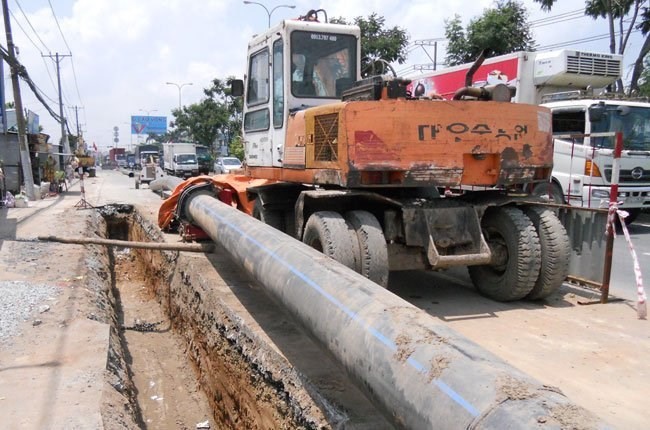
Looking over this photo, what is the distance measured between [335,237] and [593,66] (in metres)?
9.31

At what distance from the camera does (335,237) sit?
15.6 feet

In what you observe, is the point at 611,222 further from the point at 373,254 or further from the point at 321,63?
the point at 321,63

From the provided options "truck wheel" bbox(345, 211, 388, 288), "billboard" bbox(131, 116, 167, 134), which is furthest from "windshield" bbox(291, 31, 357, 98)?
"billboard" bbox(131, 116, 167, 134)

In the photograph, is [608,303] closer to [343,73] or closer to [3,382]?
[343,73]

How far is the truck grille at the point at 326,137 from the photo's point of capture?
4.85 metres

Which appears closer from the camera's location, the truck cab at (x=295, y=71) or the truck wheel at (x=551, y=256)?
the truck wheel at (x=551, y=256)

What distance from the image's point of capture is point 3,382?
402 centimetres

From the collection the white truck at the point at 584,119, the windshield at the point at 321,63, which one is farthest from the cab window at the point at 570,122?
the windshield at the point at 321,63

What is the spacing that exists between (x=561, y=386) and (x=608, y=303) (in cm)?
240

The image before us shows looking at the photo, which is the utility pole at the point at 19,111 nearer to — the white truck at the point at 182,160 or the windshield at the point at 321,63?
the windshield at the point at 321,63

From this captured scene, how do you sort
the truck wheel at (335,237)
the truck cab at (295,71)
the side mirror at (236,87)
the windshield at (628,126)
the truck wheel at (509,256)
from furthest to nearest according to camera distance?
the windshield at (628,126), the side mirror at (236,87), the truck cab at (295,71), the truck wheel at (509,256), the truck wheel at (335,237)

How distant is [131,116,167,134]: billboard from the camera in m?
75.1

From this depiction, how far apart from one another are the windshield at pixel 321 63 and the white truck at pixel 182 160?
30.2 m

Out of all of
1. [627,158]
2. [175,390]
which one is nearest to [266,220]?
[175,390]
